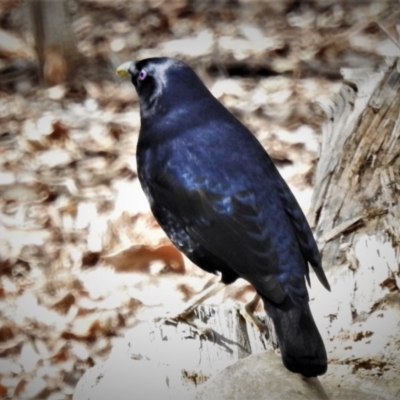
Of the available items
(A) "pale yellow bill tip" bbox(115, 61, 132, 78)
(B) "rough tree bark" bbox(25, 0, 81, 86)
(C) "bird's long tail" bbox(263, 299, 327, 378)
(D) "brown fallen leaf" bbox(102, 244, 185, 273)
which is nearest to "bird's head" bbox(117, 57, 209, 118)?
(A) "pale yellow bill tip" bbox(115, 61, 132, 78)

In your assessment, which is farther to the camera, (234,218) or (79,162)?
(79,162)

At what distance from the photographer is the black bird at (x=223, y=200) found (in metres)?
1.88

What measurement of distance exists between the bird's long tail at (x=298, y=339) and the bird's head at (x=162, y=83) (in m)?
0.54

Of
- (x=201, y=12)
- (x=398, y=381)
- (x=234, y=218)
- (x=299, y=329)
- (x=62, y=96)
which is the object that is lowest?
(x=398, y=381)

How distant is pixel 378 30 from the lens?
6.97ft

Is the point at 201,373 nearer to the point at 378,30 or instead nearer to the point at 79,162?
the point at 79,162

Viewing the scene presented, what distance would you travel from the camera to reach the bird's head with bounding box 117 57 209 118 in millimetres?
2010

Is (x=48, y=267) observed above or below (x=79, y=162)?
below

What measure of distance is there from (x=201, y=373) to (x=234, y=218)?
0.39 m

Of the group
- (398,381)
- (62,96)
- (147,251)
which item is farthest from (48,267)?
(398,381)

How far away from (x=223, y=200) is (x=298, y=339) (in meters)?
0.37

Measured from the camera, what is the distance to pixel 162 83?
2010 mm

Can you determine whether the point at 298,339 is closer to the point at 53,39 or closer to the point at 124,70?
the point at 124,70

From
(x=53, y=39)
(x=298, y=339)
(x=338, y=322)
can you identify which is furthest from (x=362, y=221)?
(x=53, y=39)
